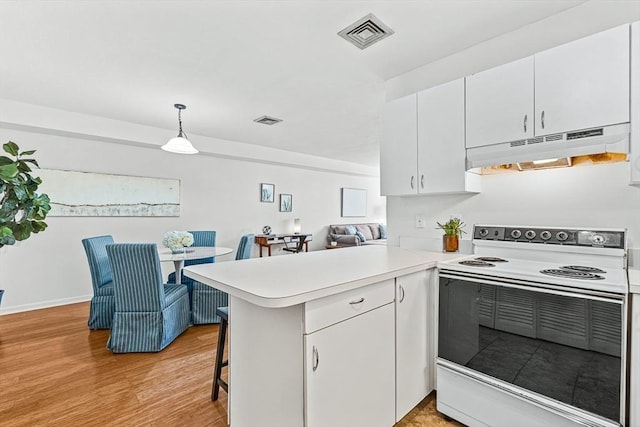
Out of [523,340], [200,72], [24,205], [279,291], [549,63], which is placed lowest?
[523,340]

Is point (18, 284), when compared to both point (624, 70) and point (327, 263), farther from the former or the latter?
point (624, 70)

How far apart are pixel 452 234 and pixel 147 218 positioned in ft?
14.7

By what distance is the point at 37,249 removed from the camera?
3955 millimetres

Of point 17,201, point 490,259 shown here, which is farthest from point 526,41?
point 17,201

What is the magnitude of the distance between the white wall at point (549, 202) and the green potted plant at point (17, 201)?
2.71m

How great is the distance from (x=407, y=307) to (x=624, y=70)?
1653 mm

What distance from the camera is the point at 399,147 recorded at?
2584 millimetres

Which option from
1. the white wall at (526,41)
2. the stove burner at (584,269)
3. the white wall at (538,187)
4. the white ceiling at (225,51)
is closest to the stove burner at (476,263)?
the stove burner at (584,269)

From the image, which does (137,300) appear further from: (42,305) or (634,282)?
(634,282)

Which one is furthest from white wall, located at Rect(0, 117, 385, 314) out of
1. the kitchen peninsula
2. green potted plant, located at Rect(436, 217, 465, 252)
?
green potted plant, located at Rect(436, 217, 465, 252)

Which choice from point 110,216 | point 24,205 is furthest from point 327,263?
point 110,216

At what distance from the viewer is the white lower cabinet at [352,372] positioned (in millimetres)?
1216

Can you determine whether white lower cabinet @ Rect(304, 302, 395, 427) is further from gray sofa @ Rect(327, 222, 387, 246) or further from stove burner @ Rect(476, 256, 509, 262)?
gray sofa @ Rect(327, 222, 387, 246)

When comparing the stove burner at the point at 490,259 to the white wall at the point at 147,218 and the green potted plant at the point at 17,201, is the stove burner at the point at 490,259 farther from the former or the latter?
the white wall at the point at 147,218
